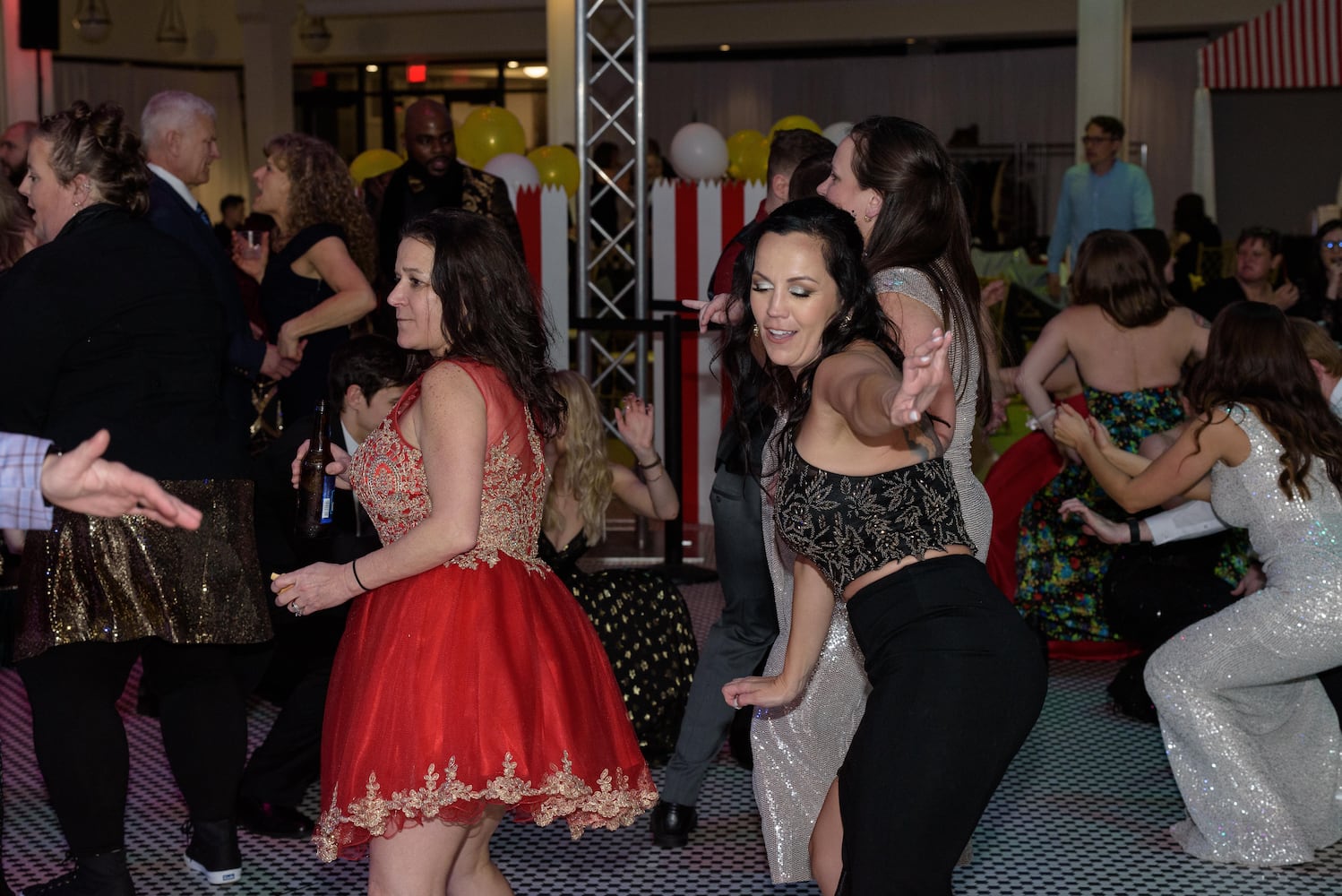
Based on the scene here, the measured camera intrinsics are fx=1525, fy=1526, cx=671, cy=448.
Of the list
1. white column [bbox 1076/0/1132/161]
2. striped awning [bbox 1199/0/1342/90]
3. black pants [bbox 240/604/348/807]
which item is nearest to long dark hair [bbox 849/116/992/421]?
black pants [bbox 240/604/348/807]

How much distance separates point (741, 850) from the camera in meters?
3.22

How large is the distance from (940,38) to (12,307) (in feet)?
44.8

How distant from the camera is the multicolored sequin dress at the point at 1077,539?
15.1 ft

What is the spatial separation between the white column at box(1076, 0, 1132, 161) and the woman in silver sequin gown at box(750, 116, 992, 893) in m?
9.63

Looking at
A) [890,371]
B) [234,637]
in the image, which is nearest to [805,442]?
[890,371]

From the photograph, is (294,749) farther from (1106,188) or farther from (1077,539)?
(1106,188)

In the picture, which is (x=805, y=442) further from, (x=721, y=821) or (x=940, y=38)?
(x=940, y=38)

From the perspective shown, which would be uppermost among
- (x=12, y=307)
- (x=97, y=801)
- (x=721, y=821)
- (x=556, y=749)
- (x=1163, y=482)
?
(x=12, y=307)

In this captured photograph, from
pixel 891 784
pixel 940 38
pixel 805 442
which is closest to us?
pixel 891 784

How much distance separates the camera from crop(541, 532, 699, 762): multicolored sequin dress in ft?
12.0

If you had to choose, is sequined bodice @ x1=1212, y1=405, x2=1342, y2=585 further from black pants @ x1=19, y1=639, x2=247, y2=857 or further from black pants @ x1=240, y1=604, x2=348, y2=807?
black pants @ x1=19, y1=639, x2=247, y2=857

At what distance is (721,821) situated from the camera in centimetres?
340

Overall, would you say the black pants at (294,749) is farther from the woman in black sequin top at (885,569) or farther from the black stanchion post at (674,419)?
the black stanchion post at (674,419)

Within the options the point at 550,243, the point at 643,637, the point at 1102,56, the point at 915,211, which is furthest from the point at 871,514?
the point at 1102,56
